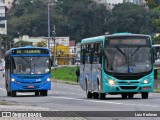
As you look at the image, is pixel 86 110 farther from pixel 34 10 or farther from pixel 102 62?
pixel 34 10

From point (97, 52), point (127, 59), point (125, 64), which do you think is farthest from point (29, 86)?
point (127, 59)

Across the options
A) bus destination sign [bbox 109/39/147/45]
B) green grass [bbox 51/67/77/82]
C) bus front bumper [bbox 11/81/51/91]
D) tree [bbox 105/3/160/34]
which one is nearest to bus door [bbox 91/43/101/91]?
bus destination sign [bbox 109/39/147/45]

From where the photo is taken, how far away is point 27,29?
173 m

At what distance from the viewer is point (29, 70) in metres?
39.6

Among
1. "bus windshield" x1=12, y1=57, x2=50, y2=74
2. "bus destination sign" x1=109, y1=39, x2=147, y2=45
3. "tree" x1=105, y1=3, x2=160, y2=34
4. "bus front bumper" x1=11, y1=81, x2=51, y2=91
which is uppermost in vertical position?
"tree" x1=105, y1=3, x2=160, y2=34

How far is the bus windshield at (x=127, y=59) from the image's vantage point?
32.2 meters

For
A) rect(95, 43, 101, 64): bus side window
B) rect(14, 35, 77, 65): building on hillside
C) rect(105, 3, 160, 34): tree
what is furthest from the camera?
rect(14, 35, 77, 65): building on hillside

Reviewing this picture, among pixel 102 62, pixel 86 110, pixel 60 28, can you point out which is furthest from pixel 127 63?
pixel 60 28

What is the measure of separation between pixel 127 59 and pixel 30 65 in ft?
29.3

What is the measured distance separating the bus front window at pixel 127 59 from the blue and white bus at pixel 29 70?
806 centimetres

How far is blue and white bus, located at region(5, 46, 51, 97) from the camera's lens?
39469mm

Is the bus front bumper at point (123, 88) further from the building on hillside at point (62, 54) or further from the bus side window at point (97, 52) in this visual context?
the building on hillside at point (62, 54)

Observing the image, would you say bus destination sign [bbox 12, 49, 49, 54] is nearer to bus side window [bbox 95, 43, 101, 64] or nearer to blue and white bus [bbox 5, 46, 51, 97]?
blue and white bus [bbox 5, 46, 51, 97]

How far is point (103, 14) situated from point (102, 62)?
13267 centimetres
